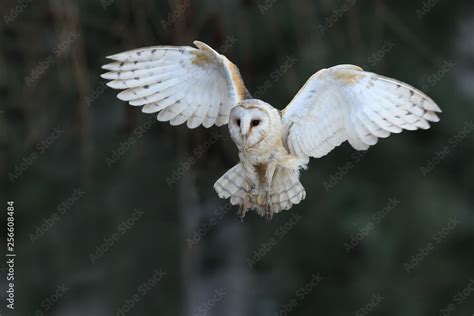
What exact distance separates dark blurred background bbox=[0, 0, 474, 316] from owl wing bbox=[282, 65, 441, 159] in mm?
3201

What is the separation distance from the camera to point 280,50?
4152 mm

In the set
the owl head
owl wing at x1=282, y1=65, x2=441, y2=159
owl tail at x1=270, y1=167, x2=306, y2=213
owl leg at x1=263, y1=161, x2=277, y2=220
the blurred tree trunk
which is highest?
the owl head

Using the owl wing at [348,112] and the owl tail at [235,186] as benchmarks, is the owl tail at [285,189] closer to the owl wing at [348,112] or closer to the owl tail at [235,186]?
the owl tail at [235,186]

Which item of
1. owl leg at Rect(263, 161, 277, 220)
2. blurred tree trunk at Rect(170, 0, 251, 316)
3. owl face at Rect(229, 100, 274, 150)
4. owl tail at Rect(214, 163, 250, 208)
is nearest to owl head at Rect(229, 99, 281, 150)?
owl face at Rect(229, 100, 274, 150)

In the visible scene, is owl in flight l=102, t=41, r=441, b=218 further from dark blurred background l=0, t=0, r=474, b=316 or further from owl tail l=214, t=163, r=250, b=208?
dark blurred background l=0, t=0, r=474, b=316

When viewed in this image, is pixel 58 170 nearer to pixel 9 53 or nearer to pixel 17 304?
pixel 17 304

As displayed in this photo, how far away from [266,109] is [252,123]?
0.06 meters

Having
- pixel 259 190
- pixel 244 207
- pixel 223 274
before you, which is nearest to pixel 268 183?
pixel 259 190

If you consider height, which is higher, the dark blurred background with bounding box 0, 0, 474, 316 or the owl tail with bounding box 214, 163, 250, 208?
the owl tail with bounding box 214, 163, 250, 208

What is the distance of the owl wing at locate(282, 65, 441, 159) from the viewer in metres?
3.30

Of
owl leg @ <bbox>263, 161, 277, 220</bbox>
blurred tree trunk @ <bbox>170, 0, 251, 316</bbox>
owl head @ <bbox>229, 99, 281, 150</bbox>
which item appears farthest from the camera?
blurred tree trunk @ <bbox>170, 0, 251, 316</bbox>

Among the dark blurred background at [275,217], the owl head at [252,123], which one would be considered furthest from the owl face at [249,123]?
the dark blurred background at [275,217]

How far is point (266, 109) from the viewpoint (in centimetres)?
324

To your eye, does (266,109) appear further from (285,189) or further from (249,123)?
(285,189)
